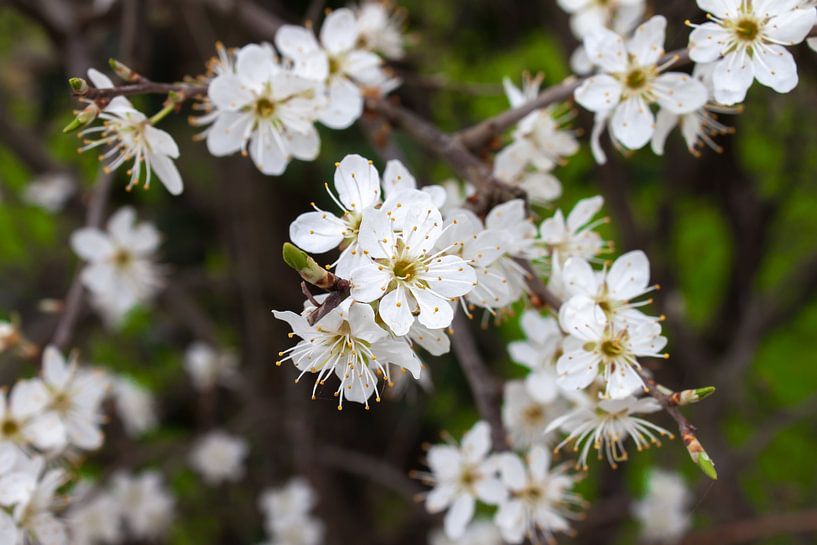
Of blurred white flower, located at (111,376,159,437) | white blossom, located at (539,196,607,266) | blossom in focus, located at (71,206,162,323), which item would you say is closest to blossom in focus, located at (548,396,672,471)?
white blossom, located at (539,196,607,266)

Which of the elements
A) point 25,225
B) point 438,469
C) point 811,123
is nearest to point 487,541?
point 438,469

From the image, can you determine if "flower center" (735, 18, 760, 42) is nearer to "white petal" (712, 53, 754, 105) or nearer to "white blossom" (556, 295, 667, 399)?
"white petal" (712, 53, 754, 105)

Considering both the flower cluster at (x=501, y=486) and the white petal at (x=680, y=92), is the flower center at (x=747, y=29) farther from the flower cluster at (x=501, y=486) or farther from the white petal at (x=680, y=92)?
the flower cluster at (x=501, y=486)

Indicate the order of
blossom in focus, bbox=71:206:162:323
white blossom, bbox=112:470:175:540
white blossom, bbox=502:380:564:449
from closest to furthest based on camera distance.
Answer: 1. white blossom, bbox=502:380:564:449
2. blossom in focus, bbox=71:206:162:323
3. white blossom, bbox=112:470:175:540

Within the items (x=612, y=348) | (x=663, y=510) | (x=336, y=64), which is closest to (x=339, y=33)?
(x=336, y=64)

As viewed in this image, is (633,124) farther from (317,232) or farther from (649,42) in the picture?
(317,232)

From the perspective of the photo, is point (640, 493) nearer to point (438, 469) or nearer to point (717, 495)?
point (717, 495)
